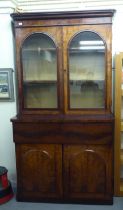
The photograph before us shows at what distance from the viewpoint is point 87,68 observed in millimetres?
2791

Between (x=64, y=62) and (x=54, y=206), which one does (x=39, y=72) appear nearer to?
(x=64, y=62)

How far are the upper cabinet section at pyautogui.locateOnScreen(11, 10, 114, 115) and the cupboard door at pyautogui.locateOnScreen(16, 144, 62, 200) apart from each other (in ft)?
1.39

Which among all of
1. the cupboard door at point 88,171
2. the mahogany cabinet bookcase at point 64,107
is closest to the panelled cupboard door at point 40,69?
the mahogany cabinet bookcase at point 64,107

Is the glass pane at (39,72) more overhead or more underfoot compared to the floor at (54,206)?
more overhead

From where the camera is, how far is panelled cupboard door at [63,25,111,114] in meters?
2.62

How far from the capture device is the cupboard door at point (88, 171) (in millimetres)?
2689

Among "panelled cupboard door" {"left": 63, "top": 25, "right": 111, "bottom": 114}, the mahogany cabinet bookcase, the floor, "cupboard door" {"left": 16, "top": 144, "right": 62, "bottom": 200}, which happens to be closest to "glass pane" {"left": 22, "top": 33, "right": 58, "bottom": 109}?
the mahogany cabinet bookcase

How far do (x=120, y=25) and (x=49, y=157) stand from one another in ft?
5.62

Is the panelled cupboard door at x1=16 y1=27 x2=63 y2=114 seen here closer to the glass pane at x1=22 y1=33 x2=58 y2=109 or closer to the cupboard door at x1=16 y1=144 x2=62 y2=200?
the glass pane at x1=22 y1=33 x2=58 y2=109

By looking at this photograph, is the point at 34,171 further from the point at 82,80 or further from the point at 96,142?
the point at 82,80

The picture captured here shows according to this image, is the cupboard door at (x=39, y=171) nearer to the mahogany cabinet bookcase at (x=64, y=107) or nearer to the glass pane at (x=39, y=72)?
the mahogany cabinet bookcase at (x=64, y=107)

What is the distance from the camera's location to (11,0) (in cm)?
289

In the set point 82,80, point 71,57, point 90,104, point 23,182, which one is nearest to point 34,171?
point 23,182

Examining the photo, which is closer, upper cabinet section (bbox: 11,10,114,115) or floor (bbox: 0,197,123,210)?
upper cabinet section (bbox: 11,10,114,115)
